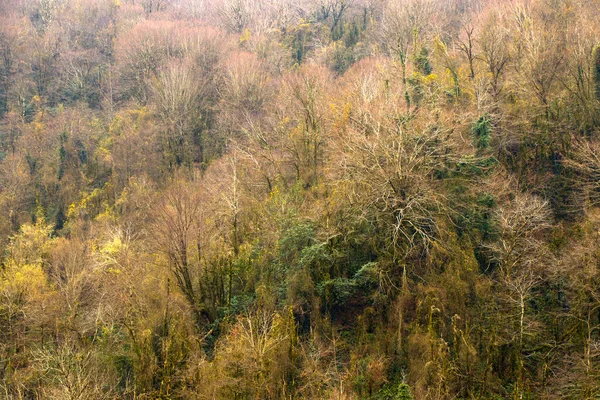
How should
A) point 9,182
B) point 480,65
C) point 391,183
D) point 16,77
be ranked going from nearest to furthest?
point 391,183, point 480,65, point 9,182, point 16,77

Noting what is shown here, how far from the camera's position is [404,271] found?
65.5ft

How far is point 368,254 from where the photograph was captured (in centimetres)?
2258

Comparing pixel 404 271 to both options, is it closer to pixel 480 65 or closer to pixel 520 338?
pixel 520 338

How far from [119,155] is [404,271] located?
99.2 feet

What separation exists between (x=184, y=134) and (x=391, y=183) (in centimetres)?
2590

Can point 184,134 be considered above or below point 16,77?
below

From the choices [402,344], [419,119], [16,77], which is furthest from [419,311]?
[16,77]

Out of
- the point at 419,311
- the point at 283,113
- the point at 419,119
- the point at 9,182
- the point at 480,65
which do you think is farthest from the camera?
Answer: the point at 9,182

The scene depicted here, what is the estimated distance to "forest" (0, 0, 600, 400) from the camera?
58.0 feet

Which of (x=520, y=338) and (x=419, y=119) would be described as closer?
(x=520, y=338)

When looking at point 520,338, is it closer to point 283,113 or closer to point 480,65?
point 480,65

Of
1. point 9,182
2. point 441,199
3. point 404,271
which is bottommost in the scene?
point 9,182

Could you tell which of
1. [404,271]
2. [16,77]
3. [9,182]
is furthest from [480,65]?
[16,77]

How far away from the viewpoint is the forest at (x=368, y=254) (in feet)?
58.0
